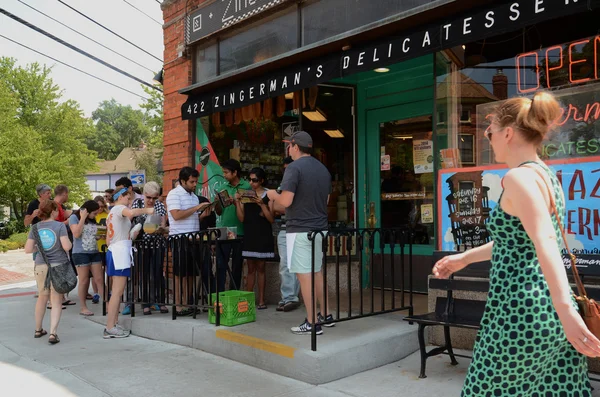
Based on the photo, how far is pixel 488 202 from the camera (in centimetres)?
531

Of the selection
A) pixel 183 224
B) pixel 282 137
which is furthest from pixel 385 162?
pixel 183 224

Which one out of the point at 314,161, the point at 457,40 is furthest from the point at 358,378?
the point at 457,40

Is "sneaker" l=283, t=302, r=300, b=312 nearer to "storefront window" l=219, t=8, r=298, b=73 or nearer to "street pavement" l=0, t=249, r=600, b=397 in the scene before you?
"street pavement" l=0, t=249, r=600, b=397

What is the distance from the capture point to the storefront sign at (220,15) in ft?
27.6

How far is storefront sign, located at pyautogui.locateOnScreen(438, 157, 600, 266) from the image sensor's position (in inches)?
180

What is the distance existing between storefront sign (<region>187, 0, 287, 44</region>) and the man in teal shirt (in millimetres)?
2717

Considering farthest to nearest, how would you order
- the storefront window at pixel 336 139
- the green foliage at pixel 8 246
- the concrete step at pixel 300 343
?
1. the green foliage at pixel 8 246
2. the storefront window at pixel 336 139
3. the concrete step at pixel 300 343

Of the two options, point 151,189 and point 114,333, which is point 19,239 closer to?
point 114,333

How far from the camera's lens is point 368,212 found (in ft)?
26.7

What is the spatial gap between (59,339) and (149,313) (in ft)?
3.77

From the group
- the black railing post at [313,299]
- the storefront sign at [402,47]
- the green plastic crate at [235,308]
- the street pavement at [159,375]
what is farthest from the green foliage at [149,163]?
the black railing post at [313,299]

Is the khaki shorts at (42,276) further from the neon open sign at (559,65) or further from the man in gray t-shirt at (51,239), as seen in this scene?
the neon open sign at (559,65)

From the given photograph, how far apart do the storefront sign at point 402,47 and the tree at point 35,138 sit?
23.6 meters

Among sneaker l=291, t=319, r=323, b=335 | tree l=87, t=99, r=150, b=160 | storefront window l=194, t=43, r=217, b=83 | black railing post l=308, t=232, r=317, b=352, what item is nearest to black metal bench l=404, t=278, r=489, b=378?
black railing post l=308, t=232, r=317, b=352
